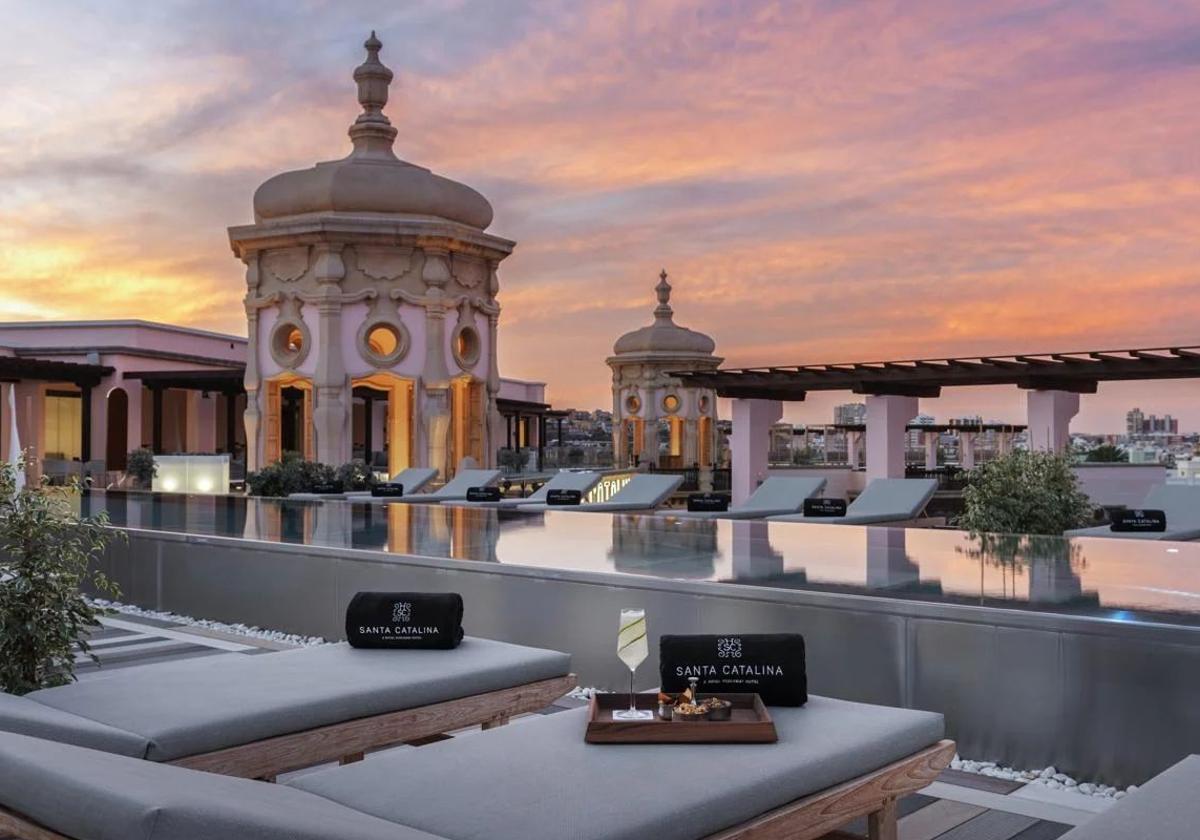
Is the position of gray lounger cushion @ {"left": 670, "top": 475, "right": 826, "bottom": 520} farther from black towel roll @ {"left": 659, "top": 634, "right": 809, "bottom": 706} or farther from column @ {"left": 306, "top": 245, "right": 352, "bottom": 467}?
column @ {"left": 306, "top": 245, "right": 352, "bottom": 467}

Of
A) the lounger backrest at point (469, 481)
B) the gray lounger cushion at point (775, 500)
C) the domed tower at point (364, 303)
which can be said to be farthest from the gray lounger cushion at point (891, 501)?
the domed tower at point (364, 303)

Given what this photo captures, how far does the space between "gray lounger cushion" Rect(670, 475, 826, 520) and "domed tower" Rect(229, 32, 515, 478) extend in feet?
49.6

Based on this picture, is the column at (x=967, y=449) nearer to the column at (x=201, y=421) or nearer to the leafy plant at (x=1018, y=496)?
the leafy plant at (x=1018, y=496)

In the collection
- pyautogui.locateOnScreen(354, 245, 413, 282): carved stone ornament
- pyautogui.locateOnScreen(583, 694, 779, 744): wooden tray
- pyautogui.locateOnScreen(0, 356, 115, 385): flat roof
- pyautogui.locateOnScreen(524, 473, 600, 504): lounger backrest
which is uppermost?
pyautogui.locateOnScreen(354, 245, 413, 282): carved stone ornament

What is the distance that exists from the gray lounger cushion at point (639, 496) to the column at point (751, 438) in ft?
15.2

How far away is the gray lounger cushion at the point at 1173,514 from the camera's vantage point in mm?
10742

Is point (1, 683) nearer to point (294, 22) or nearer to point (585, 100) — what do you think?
point (294, 22)

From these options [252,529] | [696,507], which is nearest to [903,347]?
[696,507]

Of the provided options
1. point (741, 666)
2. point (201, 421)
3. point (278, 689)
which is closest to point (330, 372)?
point (201, 421)

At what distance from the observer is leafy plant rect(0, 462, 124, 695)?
202 inches

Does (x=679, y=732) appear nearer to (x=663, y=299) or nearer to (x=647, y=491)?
(x=647, y=491)

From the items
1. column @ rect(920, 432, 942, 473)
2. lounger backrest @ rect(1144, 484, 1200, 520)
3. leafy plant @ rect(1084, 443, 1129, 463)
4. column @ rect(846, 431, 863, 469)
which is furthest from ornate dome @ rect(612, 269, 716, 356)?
lounger backrest @ rect(1144, 484, 1200, 520)

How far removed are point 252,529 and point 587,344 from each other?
3908 cm

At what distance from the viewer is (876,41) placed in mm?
20469
